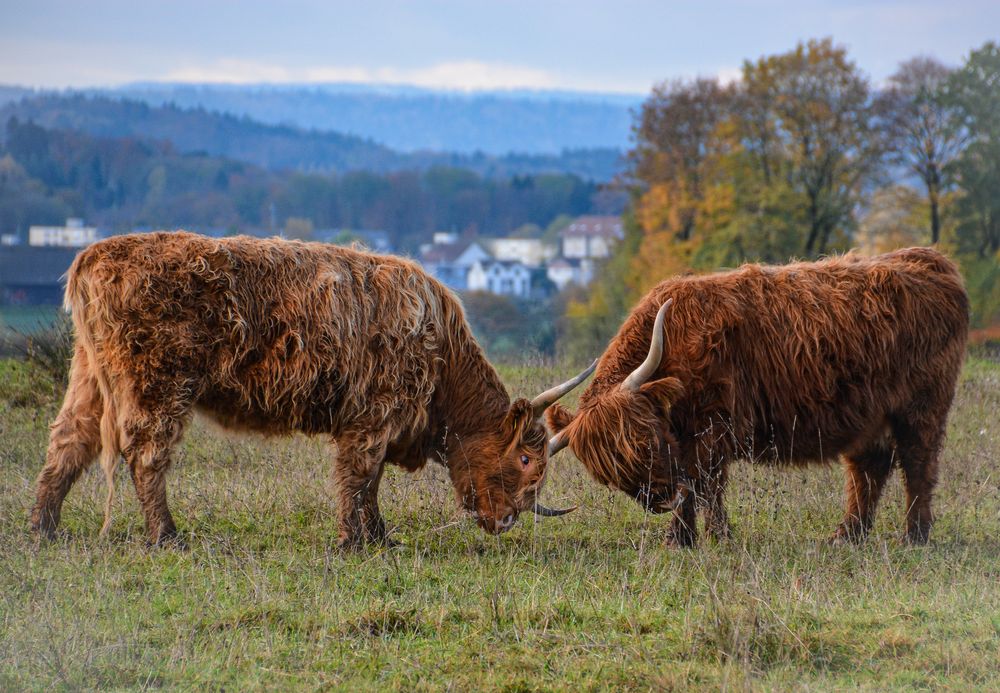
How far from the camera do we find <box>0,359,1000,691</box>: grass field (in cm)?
484

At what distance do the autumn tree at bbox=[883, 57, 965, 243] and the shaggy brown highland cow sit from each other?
36.8 m

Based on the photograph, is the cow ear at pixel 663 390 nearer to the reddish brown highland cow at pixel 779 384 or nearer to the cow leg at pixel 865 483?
the reddish brown highland cow at pixel 779 384

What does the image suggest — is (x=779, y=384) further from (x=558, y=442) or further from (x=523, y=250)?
(x=523, y=250)

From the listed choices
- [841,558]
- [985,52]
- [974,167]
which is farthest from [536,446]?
[985,52]

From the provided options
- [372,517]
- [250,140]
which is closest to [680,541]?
[372,517]

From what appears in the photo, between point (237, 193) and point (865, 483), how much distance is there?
283 feet

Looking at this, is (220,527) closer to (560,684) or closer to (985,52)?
(560,684)

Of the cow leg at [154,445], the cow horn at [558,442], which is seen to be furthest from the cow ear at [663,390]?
the cow leg at [154,445]

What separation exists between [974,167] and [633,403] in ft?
124

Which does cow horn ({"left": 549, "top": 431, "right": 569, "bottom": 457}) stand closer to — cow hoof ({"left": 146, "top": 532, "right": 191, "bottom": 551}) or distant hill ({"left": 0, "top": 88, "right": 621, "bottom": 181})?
cow hoof ({"left": 146, "top": 532, "right": 191, "bottom": 551})

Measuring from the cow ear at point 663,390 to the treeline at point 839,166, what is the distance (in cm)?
3237

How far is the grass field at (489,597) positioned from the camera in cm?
484

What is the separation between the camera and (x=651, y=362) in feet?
22.7

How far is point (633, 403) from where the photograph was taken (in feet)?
22.6
